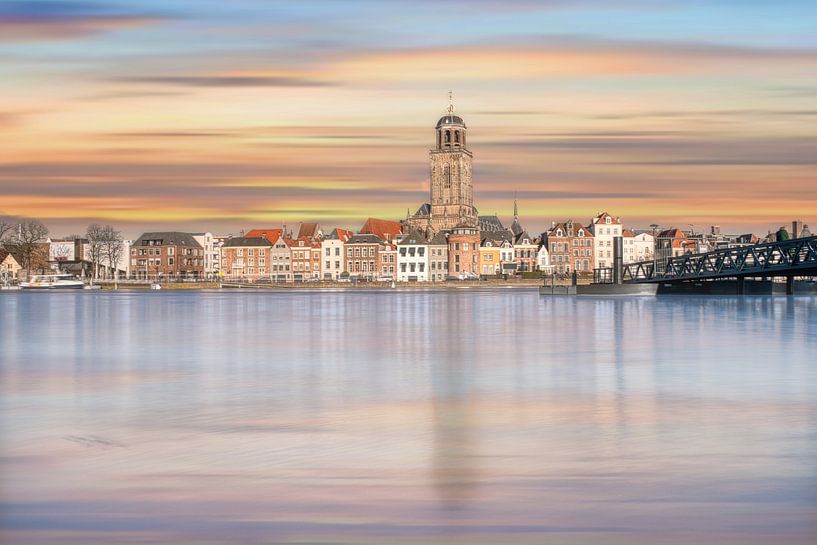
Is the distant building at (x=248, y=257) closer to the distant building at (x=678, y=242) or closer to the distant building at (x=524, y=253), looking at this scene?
the distant building at (x=524, y=253)

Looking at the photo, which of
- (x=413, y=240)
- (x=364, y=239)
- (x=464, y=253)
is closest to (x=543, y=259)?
(x=464, y=253)

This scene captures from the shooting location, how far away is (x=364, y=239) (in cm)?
14550

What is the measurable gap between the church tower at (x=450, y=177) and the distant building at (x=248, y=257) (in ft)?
98.9

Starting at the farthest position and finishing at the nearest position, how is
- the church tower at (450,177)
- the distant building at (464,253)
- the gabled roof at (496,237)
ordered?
the church tower at (450,177), the gabled roof at (496,237), the distant building at (464,253)

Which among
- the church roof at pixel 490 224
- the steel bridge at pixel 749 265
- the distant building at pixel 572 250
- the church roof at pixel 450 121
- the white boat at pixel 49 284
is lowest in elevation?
the white boat at pixel 49 284

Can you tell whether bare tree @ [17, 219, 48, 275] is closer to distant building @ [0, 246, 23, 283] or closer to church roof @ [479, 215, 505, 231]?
distant building @ [0, 246, 23, 283]

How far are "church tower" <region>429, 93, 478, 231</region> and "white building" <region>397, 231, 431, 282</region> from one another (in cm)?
1345

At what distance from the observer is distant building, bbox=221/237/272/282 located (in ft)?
489

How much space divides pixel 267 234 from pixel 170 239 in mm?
20227

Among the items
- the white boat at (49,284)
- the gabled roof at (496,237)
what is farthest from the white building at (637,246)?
the white boat at (49,284)

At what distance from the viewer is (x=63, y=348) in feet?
78.4

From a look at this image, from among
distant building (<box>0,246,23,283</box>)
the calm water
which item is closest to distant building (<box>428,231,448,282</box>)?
distant building (<box>0,246,23,283</box>)

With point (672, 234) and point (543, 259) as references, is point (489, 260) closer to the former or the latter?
point (543, 259)

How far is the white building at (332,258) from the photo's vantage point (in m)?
146
